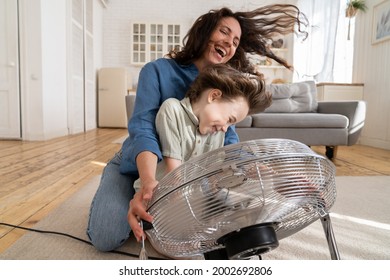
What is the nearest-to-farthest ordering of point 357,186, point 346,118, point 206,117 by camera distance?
point 206,117, point 357,186, point 346,118

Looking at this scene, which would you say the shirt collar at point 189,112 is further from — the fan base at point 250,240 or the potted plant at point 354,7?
the potted plant at point 354,7

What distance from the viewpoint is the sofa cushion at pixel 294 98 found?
9.59 feet

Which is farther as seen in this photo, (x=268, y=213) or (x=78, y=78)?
(x=78, y=78)

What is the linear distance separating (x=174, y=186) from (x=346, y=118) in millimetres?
2470

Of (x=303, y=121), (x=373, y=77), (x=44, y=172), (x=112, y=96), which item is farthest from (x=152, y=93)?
(x=112, y=96)

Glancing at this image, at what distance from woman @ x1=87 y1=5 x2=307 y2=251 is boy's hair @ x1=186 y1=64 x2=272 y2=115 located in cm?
19

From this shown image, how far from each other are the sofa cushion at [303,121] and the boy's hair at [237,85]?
1897mm

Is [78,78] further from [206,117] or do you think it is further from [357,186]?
[206,117]

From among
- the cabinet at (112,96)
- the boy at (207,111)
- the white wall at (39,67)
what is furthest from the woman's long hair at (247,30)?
the cabinet at (112,96)

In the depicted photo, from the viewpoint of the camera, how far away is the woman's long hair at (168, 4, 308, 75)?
0.86m

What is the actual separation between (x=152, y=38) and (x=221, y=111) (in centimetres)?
580

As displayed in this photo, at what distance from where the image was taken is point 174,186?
390 mm

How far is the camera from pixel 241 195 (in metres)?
0.39
